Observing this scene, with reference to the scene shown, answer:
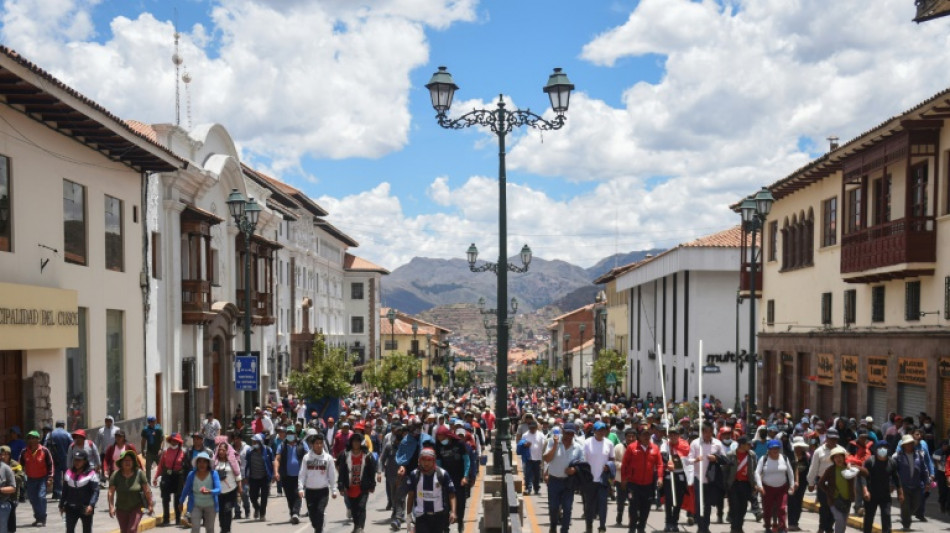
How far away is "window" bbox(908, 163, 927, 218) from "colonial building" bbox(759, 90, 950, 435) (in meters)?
0.03

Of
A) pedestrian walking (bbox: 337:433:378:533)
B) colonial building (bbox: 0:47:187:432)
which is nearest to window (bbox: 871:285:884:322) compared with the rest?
pedestrian walking (bbox: 337:433:378:533)

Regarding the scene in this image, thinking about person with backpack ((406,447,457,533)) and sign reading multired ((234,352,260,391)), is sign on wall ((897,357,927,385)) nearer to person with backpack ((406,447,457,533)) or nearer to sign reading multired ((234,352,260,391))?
sign reading multired ((234,352,260,391))

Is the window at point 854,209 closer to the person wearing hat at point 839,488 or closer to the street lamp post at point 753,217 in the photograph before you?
the street lamp post at point 753,217

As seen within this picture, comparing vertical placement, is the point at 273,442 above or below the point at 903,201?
below

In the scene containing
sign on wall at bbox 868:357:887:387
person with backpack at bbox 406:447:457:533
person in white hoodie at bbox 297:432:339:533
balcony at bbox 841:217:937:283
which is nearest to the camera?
person with backpack at bbox 406:447:457:533

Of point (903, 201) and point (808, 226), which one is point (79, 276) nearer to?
point (903, 201)

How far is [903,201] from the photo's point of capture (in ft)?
90.3

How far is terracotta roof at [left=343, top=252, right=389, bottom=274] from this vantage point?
89.4 m

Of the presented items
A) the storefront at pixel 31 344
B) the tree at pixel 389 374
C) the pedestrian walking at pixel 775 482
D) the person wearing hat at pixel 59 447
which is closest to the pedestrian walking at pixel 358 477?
the pedestrian walking at pixel 775 482

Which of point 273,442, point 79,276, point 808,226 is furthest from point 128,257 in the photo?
point 808,226

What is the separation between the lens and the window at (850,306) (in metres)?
31.9

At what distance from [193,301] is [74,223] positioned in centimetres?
1018

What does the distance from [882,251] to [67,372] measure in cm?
2023

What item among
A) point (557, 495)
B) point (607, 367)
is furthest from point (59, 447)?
point (607, 367)
